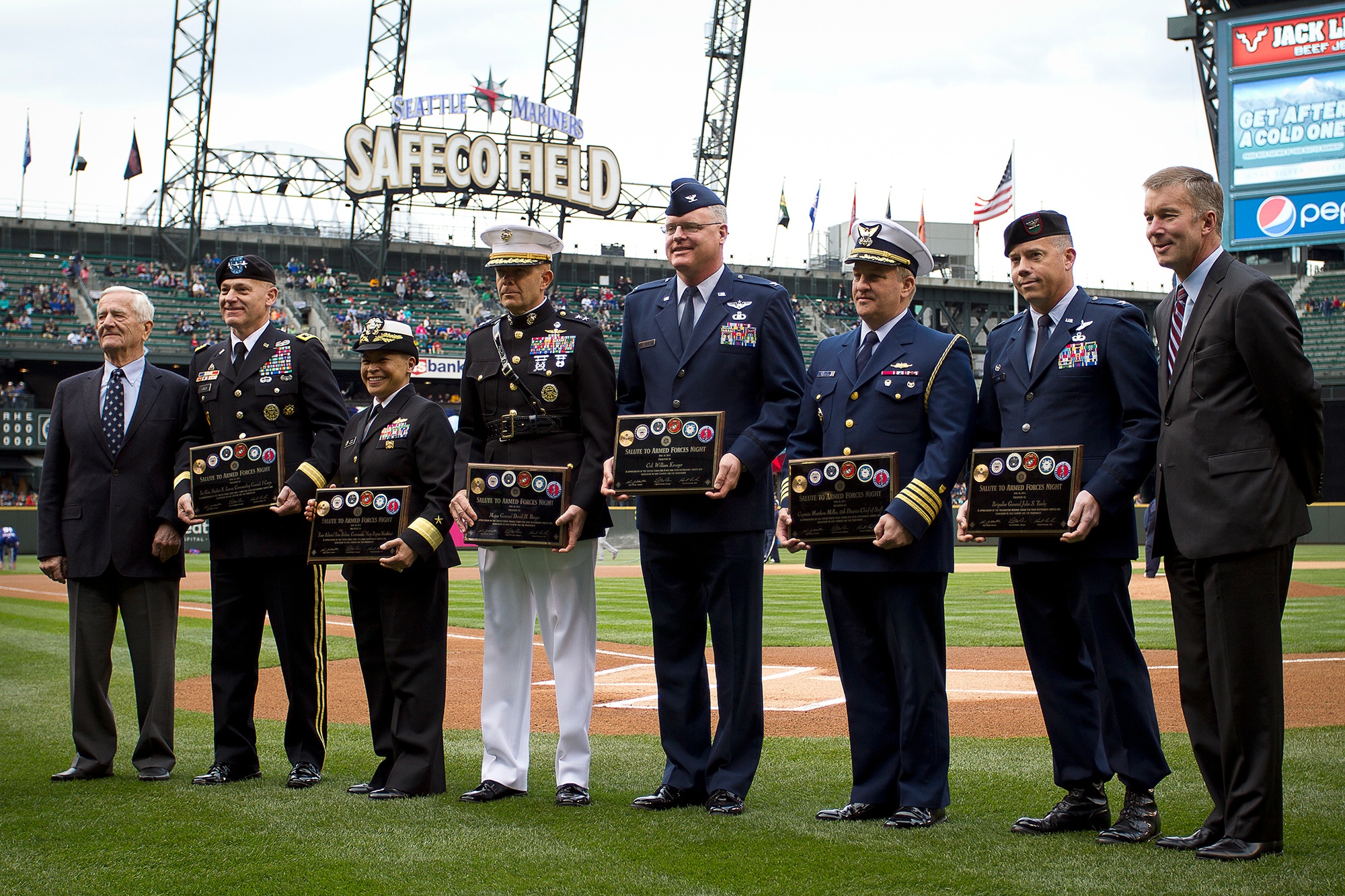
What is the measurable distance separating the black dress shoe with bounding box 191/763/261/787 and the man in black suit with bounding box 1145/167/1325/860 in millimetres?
3948

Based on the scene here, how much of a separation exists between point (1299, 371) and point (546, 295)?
320 centimetres

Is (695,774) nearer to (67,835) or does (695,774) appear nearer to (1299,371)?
(67,835)

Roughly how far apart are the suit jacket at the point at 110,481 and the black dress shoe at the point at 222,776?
1004mm

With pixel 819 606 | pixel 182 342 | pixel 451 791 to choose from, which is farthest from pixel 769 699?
pixel 182 342

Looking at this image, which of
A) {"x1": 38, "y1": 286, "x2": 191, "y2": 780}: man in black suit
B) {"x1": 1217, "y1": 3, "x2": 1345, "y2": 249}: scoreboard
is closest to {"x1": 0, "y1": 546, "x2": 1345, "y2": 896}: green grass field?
{"x1": 38, "y1": 286, "x2": 191, "y2": 780}: man in black suit

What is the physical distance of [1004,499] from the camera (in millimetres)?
4672

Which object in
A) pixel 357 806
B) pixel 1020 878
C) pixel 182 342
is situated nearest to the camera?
pixel 1020 878

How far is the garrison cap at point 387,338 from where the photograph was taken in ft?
18.7

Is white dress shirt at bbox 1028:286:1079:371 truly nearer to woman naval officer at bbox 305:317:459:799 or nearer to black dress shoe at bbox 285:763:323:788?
woman naval officer at bbox 305:317:459:799

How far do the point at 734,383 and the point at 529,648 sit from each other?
1.47 m

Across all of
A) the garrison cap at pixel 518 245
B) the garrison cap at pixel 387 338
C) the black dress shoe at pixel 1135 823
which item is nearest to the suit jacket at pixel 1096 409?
the black dress shoe at pixel 1135 823

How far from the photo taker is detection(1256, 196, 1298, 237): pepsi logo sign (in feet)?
75.6

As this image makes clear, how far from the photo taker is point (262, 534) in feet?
19.1

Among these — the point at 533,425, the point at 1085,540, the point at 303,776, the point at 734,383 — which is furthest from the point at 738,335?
the point at 303,776
